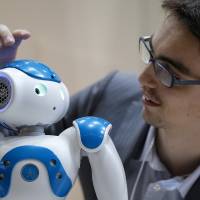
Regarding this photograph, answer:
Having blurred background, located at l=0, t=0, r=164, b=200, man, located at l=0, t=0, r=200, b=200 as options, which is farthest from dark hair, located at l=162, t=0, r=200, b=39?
blurred background, located at l=0, t=0, r=164, b=200

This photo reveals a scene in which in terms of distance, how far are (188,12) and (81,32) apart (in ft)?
2.35

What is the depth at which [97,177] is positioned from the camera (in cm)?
67

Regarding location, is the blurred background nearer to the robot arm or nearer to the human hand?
the human hand

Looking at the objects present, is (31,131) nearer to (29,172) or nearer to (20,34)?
(29,172)

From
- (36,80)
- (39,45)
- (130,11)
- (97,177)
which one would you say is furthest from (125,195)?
(130,11)

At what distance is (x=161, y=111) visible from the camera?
89cm

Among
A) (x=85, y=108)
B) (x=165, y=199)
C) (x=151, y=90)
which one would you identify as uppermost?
(x=151, y=90)

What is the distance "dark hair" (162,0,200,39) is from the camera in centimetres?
82

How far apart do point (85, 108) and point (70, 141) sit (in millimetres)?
403

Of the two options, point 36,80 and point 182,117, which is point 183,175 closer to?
point 182,117

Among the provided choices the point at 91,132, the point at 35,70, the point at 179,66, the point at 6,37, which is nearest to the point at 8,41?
the point at 6,37

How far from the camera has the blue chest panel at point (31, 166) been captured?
626mm

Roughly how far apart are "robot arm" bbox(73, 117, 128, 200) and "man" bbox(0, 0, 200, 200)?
236mm

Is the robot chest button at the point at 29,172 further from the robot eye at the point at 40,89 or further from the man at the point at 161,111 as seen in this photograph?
the man at the point at 161,111
